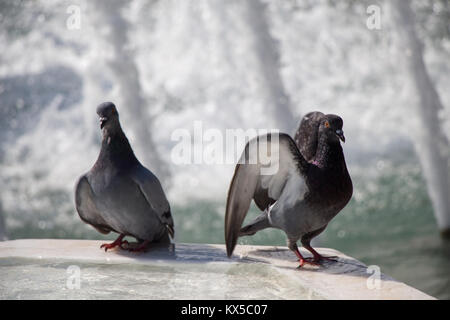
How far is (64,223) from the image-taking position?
7.27 metres

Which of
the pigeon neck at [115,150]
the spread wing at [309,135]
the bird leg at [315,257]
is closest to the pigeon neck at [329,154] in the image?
the spread wing at [309,135]

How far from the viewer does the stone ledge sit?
2.03 metres

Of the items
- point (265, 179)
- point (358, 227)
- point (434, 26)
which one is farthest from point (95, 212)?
point (434, 26)

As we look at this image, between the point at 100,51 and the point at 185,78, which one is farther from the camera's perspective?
the point at 185,78

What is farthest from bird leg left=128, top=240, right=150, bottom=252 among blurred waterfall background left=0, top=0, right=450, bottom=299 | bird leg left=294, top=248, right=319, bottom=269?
blurred waterfall background left=0, top=0, right=450, bottom=299

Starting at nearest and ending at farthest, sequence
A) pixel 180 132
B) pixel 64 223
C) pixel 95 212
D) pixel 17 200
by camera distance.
A: pixel 95 212 < pixel 64 223 < pixel 17 200 < pixel 180 132

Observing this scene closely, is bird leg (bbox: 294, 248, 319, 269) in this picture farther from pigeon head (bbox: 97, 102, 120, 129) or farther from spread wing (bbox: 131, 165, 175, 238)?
pigeon head (bbox: 97, 102, 120, 129)

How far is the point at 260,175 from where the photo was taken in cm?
230

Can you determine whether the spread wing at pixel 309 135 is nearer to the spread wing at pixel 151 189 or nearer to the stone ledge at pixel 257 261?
the stone ledge at pixel 257 261

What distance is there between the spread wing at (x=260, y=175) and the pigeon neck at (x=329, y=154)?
7cm

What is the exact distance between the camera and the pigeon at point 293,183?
216 cm
